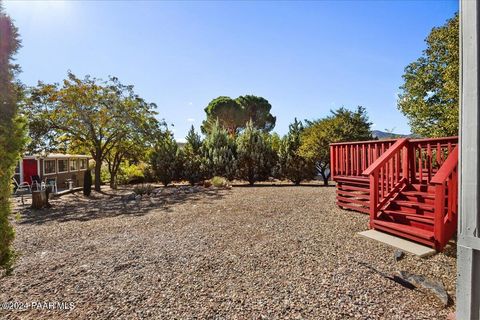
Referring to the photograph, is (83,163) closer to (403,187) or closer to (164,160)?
(164,160)

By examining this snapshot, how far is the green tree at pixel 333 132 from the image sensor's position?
35.3 ft

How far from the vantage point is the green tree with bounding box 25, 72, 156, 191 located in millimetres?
11219

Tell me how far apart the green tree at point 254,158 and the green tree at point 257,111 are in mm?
16629

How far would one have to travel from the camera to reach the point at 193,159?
1306 cm

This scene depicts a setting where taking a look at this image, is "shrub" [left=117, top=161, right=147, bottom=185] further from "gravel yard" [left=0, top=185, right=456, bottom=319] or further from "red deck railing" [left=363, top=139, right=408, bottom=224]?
"red deck railing" [left=363, top=139, right=408, bottom=224]

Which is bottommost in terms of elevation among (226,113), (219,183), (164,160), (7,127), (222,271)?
(222,271)

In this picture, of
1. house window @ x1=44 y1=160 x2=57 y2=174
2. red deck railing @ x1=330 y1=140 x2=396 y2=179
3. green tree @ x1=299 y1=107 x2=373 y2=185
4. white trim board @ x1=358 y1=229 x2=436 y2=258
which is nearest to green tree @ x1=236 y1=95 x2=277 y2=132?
green tree @ x1=299 y1=107 x2=373 y2=185

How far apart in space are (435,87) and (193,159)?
1117 centimetres

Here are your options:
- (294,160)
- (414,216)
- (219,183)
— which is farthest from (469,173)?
(294,160)

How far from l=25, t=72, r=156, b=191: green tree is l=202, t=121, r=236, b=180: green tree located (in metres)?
3.55

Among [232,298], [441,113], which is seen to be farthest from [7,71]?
[441,113]

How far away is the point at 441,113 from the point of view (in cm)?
867

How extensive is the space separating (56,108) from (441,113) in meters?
16.3

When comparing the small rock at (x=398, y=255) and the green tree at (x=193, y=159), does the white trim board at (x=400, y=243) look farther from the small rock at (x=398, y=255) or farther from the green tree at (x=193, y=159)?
the green tree at (x=193, y=159)
